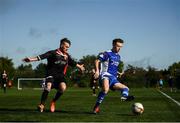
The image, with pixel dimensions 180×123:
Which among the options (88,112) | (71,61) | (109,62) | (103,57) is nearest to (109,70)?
(109,62)

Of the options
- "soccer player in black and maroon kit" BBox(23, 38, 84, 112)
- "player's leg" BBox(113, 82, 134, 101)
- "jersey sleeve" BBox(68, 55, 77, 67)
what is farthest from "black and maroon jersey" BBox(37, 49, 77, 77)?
"player's leg" BBox(113, 82, 134, 101)

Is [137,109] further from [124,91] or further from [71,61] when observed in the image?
[71,61]

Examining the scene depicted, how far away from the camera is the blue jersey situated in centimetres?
1171

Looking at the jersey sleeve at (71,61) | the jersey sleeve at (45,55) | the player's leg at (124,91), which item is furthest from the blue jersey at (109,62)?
the jersey sleeve at (45,55)

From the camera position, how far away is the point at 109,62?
11.8 m

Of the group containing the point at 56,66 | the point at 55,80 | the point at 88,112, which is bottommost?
the point at 88,112

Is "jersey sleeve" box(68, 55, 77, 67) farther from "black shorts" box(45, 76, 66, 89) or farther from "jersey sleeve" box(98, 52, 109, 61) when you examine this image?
"jersey sleeve" box(98, 52, 109, 61)

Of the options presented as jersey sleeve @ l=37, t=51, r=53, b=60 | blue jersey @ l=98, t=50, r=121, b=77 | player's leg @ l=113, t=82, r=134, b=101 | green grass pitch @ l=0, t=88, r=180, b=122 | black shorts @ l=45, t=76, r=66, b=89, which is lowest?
green grass pitch @ l=0, t=88, r=180, b=122

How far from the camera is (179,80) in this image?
47938mm

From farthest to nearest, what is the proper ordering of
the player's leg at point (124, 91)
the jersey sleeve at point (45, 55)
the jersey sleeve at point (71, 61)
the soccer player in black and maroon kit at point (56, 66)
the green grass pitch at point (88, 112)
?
1. the jersey sleeve at point (71, 61)
2. the soccer player in black and maroon kit at point (56, 66)
3. the jersey sleeve at point (45, 55)
4. the player's leg at point (124, 91)
5. the green grass pitch at point (88, 112)

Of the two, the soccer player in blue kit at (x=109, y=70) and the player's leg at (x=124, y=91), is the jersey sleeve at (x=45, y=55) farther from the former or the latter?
the player's leg at (x=124, y=91)

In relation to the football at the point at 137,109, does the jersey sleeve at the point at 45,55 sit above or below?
above

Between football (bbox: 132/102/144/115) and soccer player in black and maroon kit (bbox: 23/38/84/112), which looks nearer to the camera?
football (bbox: 132/102/144/115)

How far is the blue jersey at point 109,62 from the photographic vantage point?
461 inches
